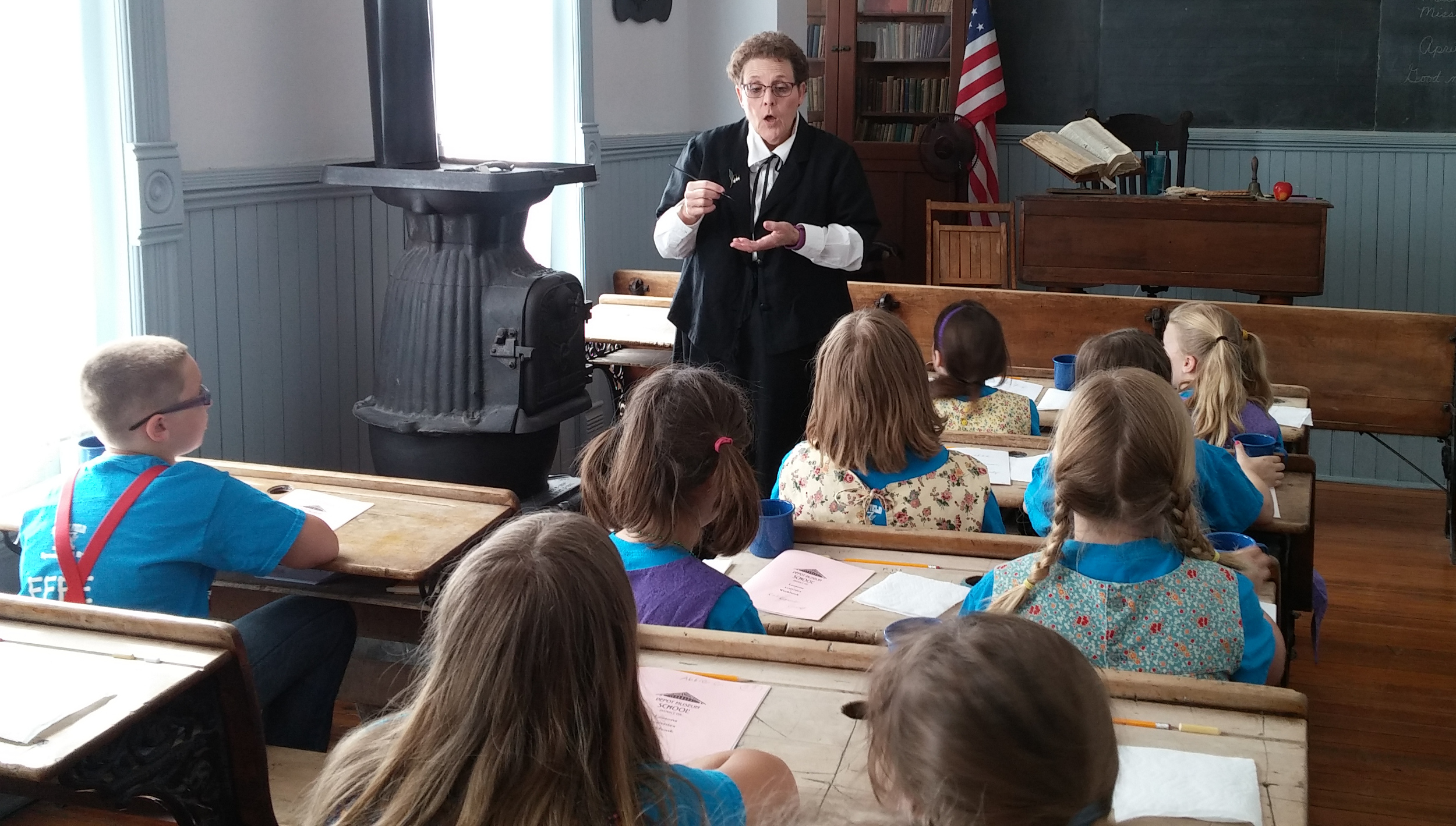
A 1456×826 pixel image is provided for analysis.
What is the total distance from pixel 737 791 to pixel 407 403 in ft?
7.38

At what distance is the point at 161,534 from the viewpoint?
6.34ft

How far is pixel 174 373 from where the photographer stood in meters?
2.03

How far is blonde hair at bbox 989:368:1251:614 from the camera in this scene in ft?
5.30

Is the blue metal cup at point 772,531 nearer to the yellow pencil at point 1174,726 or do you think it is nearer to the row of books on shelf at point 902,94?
the yellow pencil at point 1174,726

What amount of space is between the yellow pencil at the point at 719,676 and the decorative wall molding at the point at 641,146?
3.81m

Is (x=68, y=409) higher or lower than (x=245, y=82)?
lower

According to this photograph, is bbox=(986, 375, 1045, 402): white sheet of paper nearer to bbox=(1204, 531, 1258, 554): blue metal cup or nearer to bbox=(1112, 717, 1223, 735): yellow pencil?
bbox=(1204, 531, 1258, 554): blue metal cup

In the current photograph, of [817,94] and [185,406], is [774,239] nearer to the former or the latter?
[185,406]

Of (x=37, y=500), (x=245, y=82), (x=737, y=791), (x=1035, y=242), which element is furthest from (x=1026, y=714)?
(x=1035, y=242)

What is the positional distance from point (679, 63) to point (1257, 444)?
389 cm

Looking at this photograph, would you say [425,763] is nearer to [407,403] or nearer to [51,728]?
[51,728]

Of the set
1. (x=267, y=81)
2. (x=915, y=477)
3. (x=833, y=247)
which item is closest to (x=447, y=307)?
(x=267, y=81)

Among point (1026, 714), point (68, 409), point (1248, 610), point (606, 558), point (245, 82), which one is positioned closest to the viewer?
point (1026, 714)

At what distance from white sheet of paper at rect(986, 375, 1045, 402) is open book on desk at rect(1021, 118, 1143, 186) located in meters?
1.95
